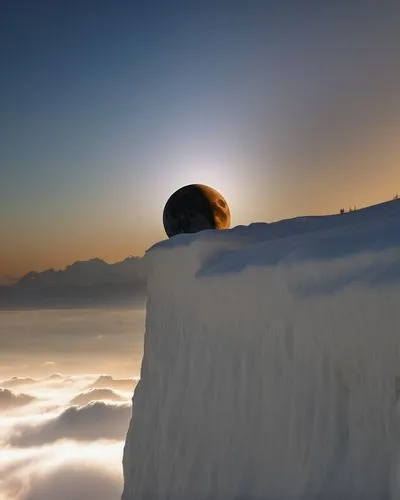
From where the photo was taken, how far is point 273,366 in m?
9.16

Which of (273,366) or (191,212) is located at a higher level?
(191,212)

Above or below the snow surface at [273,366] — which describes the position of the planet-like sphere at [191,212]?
above

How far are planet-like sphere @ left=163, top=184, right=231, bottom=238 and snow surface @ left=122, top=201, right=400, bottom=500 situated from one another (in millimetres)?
4906

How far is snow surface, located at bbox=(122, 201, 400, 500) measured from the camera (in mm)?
7324

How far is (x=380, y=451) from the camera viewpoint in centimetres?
707

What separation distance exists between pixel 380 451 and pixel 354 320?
1.56 meters

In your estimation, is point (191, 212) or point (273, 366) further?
point (191, 212)

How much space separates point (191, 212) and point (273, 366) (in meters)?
9.87

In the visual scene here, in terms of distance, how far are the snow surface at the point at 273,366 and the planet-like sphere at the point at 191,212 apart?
4906 millimetres

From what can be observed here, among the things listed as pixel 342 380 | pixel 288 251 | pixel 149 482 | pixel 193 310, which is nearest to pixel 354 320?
pixel 342 380

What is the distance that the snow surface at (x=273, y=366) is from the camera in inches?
288

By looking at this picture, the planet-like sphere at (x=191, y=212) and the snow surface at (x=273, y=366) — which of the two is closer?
the snow surface at (x=273, y=366)

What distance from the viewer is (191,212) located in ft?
60.7

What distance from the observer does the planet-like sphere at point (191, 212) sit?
18.5m
